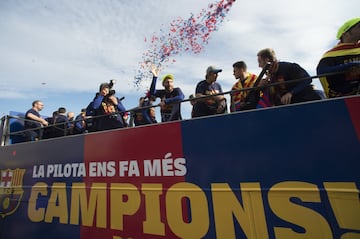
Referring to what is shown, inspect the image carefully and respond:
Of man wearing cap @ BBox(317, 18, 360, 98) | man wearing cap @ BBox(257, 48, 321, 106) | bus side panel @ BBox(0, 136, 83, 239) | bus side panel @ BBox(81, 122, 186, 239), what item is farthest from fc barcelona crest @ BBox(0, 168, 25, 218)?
man wearing cap @ BBox(317, 18, 360, 98)

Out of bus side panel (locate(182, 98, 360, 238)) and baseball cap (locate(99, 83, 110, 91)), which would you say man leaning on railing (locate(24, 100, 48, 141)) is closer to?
baseball cap (locate(99, 83, 110, 91))

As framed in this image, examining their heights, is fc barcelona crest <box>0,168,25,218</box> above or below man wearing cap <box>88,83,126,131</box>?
below

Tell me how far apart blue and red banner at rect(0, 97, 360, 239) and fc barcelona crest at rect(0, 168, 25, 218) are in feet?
1.30

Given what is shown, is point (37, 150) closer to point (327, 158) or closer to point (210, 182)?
point (210, 182)

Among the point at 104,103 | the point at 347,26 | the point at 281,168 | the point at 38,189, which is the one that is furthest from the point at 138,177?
the point at 347,26

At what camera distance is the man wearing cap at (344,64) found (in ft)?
5.96

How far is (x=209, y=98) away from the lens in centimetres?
235

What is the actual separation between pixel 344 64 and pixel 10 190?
456 cm

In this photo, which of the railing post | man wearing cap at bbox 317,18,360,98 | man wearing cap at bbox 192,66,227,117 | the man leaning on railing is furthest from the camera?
the man leaning on railing

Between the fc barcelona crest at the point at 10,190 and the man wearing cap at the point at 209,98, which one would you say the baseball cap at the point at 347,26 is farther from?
the fc barcelona crest at the point at 10,190

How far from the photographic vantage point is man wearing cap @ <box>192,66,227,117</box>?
256cm

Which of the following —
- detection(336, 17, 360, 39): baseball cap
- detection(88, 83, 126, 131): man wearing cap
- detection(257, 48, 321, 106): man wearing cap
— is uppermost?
detection(88, 83, 126, 131): man wearing cap

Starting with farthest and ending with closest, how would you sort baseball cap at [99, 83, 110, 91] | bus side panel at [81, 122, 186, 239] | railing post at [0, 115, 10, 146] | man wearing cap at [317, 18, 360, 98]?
railing post at [0, 115, 10, 146]
baseball cap at [99, 83, 110, 91]
bus side panel at [81, 122, 186, 239]
man wearing cap at [317, 18, 360, 98]

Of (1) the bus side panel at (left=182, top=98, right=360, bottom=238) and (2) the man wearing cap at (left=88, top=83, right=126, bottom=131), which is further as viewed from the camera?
(2) the man wearing cap at (left=88, top=83, right=126, bottom=131)
